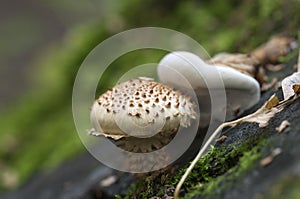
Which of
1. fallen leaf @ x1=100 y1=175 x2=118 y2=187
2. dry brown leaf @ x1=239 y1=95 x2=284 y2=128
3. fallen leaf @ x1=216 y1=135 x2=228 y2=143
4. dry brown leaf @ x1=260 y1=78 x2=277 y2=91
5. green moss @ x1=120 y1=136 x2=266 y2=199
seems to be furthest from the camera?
fallen leaf @ x1=100 y1=175 x2=118 y2=187

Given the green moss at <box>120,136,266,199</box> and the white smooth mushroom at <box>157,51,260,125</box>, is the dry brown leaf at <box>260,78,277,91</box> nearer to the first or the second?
the white smooth mushroom at <box>157,51,260,125</box>

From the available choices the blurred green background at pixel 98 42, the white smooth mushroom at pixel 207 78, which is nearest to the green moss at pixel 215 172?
the white smooth mushroom at pixel 207 78

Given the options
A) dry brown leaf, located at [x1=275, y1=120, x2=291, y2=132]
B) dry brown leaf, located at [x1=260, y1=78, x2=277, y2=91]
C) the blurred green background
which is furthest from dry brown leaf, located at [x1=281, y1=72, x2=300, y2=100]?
the blurred green background

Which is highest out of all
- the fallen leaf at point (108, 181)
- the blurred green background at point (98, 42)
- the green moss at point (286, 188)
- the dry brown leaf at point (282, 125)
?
the blurred green background at point (98, 42)

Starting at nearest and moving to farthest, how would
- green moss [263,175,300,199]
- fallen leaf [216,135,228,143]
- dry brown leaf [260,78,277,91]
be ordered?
1. green moss [263,175,300,199]
2. fallen leaf [216,135,228,143]
3. dry brown leaf [260,78,277,91]

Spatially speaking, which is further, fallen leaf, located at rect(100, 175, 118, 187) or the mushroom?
fallen leaf, located at rect(100, 175, 118, 187)

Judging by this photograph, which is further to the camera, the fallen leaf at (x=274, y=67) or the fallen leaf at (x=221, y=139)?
the fallen leaf at (x=274, y=67)

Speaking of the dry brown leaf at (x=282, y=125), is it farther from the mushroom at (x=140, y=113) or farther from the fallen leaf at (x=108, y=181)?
the fallen leaf at (x=108, y=181)

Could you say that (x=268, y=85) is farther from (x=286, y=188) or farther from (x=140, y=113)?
(x=286, y=188)
